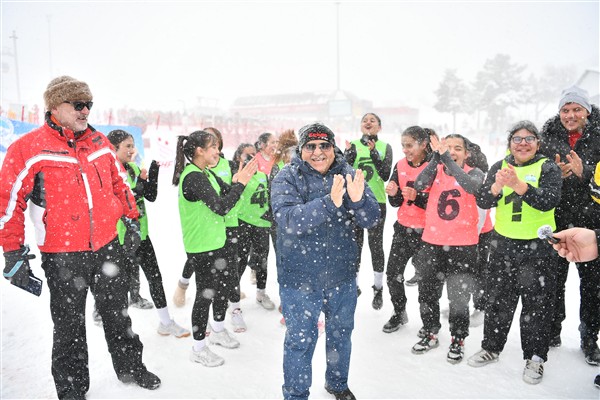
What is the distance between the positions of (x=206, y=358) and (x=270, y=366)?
62 cm

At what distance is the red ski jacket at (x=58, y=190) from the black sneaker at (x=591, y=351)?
459 cm

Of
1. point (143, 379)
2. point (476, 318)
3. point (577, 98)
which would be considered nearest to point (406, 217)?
point (476, 318)

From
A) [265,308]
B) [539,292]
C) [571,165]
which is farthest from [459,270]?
[265,308]

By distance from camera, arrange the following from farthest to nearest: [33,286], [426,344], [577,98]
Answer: [426,344] < [577,98] < [33,286]

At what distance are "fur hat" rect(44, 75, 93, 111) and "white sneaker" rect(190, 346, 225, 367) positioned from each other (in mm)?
2475

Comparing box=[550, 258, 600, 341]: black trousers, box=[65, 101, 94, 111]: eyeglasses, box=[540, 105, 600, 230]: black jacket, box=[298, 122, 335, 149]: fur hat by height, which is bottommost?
box=[550, 258, 600, 341]: black trousers

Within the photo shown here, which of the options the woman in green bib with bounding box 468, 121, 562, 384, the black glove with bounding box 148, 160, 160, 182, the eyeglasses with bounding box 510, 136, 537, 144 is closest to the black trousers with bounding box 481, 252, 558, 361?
the woman in green bib with bounding box 468, 121, 562, 384

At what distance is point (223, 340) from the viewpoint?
4.02 meters

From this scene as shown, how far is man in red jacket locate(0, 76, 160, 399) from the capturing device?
2.69 meters

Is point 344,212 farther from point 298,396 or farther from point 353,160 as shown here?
point 353,160

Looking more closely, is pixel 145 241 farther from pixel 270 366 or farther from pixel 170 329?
pixel 270 366

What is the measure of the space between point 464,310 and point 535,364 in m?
0.72

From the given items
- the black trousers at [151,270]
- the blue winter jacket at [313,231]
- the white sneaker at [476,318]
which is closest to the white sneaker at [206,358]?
the black trousers at [151,270]

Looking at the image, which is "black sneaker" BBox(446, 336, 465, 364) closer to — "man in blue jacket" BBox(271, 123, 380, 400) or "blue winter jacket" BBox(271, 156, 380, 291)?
"man in blue jacket" BBox(271, 123, 380, 400)
